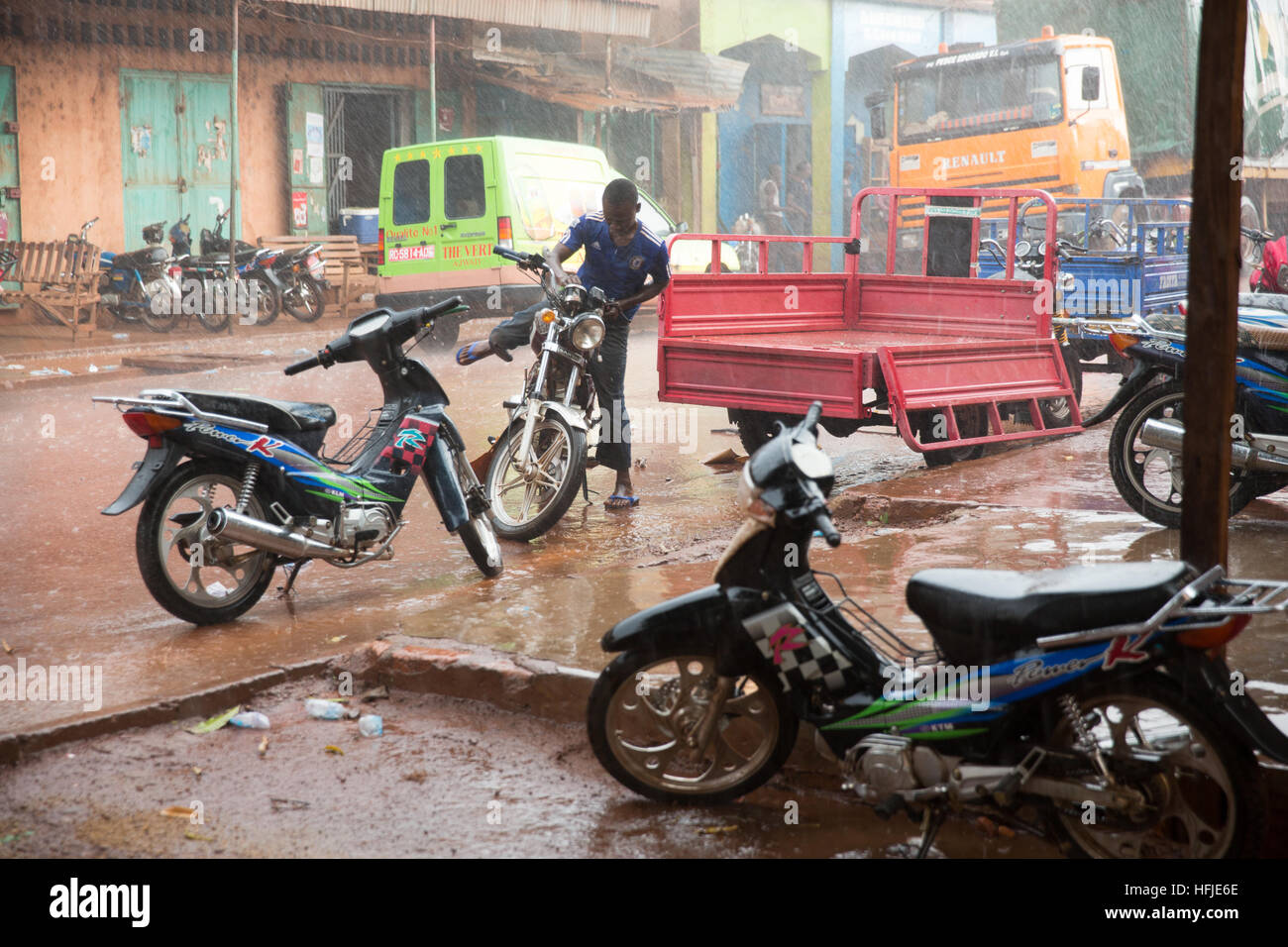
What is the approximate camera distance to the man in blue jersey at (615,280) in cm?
703

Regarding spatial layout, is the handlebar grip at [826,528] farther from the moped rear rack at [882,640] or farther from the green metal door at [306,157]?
the green metal door at [306,157]

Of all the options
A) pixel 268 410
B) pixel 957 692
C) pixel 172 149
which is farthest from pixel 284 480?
pixel 172 149

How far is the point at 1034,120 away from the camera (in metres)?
17.6

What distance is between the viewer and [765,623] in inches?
132

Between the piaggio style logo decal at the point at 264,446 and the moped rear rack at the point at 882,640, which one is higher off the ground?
the piaggio style logo decal at the point at 264,446

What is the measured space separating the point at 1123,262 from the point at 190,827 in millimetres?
8281

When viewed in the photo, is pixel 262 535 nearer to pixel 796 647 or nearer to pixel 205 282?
pixel 796 647

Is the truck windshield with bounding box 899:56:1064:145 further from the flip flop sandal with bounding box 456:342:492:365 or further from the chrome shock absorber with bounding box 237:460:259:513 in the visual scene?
the chrome shock absorber with bounding box 237:460:259:513

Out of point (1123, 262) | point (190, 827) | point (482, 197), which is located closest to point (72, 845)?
point (190, 827)

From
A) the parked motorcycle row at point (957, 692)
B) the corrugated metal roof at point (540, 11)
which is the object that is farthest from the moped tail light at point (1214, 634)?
the corrugated metal roof at point (540, 11)

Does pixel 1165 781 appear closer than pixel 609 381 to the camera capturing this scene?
Yes

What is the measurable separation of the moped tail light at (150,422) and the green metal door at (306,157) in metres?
14.4

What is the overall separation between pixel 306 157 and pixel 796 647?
16.9 m

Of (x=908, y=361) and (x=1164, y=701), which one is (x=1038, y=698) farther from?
(x=908, y=361)
